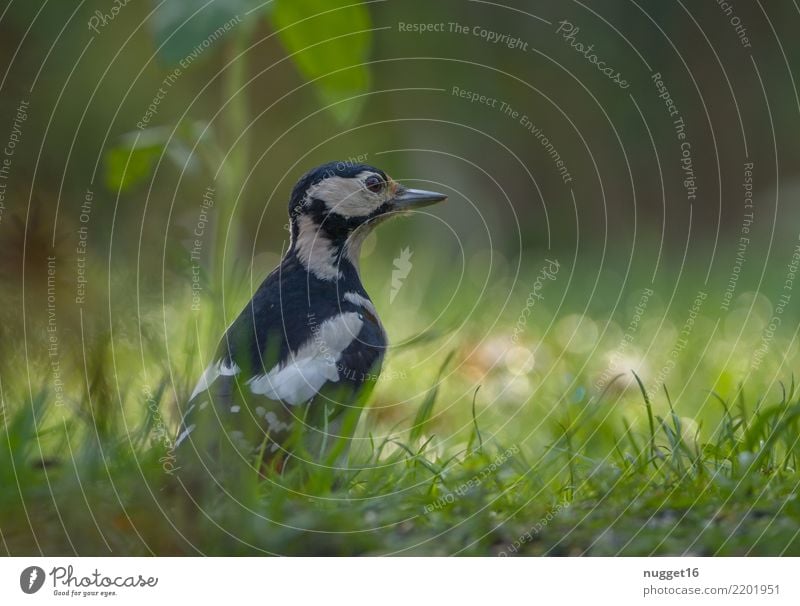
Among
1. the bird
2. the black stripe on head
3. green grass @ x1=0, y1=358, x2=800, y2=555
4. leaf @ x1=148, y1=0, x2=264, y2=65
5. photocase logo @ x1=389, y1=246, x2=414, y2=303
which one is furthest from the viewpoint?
photocase logo @ x1=389, y1=246, x2=414, y2=303

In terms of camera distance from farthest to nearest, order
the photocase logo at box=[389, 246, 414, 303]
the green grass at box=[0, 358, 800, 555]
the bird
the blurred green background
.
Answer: the photocase logo at box=[389, 246, 414, 303], the blurred green background, the bird, the green grass at box=[0, 358, 800, 555]

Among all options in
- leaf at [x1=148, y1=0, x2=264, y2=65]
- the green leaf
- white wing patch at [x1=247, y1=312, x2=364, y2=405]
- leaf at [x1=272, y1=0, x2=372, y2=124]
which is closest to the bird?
white wing patch at [x1=247, y1=312, x2=364, y2=405]

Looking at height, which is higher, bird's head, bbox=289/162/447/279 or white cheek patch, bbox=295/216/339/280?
bird's head, bbox=289/162/447/279

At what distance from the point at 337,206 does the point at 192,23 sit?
0.70m

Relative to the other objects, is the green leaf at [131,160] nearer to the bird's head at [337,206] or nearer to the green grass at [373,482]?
the green grass at [373,482]

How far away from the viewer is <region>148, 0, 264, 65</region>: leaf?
6.31 ft

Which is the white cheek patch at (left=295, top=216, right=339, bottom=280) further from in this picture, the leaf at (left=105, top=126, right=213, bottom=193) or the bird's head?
the leaf at (left=105, top=126, right=213, bottom=193)

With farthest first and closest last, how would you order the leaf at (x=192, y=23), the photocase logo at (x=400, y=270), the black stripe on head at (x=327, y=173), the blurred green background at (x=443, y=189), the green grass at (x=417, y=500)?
1. the photocase logo at (x=400, y=270)
2. the black stripe on head at (x=327, y=173)
3. the blurred green background at (x=443, y=189)
4. the leaf at (x=192, y=23)
5. the green grass at (x=417, y=500)

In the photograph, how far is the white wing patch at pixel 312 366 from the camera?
217cm
